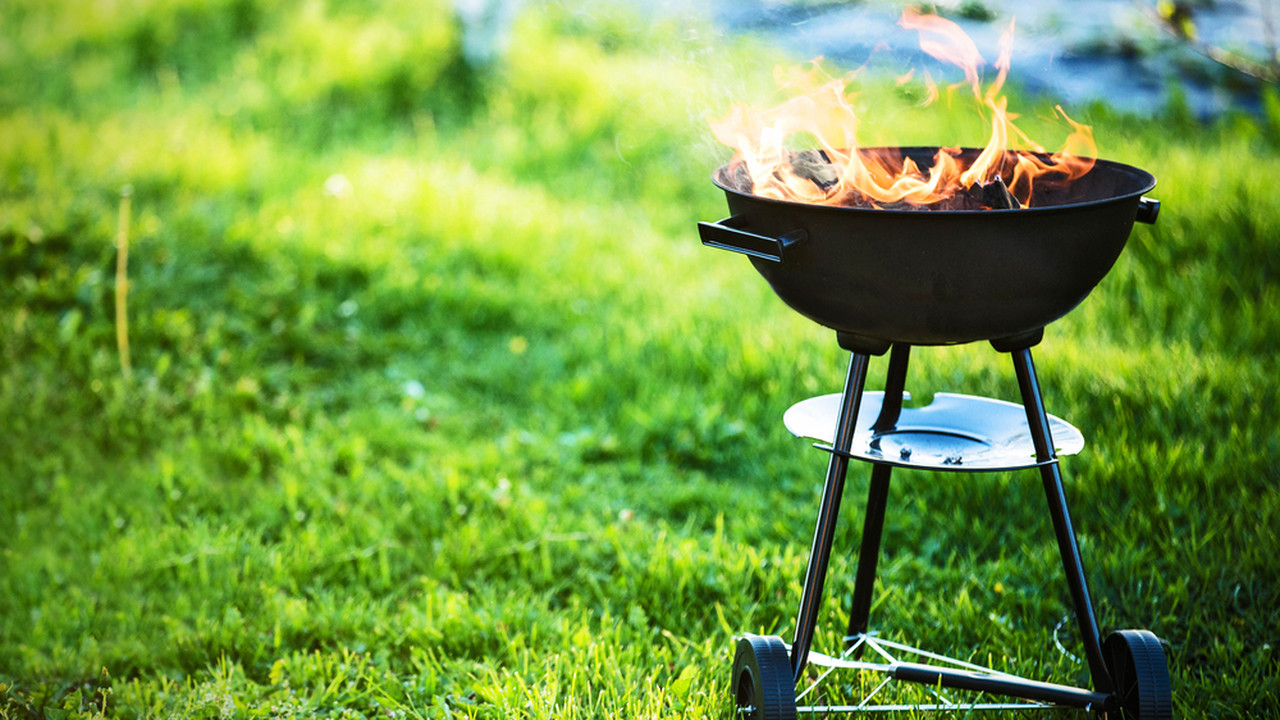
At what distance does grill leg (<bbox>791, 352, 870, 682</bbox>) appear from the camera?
6.76ft

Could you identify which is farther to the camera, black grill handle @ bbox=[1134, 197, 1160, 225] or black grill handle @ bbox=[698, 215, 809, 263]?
black grill handle @ bbox=[1134, 197, 1160, 225]

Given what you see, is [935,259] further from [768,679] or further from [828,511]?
[768,679]

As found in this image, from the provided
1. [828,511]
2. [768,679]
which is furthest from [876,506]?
[768,679]

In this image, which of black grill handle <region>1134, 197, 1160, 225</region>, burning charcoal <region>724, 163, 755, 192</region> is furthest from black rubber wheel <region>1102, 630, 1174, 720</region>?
→ burning charcoal <region>724, 163, 755, 192</region>

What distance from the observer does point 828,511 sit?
210 centimetres

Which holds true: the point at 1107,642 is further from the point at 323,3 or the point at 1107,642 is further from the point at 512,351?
the point at 323,3

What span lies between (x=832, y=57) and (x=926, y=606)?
5.20 m

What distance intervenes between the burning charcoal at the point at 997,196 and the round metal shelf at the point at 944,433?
0.49 metres

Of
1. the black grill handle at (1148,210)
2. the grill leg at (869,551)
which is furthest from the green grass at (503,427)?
Answer: the black grill handle at (1148,210)

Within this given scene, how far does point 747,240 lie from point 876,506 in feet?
2.81

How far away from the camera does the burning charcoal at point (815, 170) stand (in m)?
2.22

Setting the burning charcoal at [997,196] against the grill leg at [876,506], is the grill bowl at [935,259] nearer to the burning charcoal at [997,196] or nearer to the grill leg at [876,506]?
the burning charcoal at [997,196]

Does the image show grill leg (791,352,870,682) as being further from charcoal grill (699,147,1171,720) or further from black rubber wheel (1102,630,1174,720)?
black rubber wheel (1102,630,1174,720)

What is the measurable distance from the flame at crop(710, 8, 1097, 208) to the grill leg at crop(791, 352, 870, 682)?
37 cm
